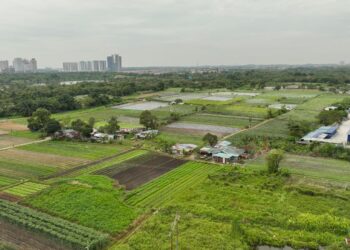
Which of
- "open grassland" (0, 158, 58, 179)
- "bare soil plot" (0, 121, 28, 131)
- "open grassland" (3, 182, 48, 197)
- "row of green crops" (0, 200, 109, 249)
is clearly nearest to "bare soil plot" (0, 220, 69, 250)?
"row of green crops" (0, 200, 109, 249)

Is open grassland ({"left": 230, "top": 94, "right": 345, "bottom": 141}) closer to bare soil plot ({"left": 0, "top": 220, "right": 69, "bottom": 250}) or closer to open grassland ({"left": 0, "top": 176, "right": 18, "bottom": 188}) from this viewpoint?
open grassland ({"left": 0, "top": 176, "right": 18, "bottom": 188})

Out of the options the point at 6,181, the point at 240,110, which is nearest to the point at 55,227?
the point at 6,181

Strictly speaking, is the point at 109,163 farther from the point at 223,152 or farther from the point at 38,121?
the point at 38,121

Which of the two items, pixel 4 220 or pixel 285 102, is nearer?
pixel 4 220

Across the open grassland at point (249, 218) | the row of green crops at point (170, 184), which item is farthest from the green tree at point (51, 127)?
the open grassland at point (249, 218)

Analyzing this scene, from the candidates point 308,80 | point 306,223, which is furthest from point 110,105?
point 308,80

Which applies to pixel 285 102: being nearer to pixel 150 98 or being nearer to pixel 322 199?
pixel 150 98
